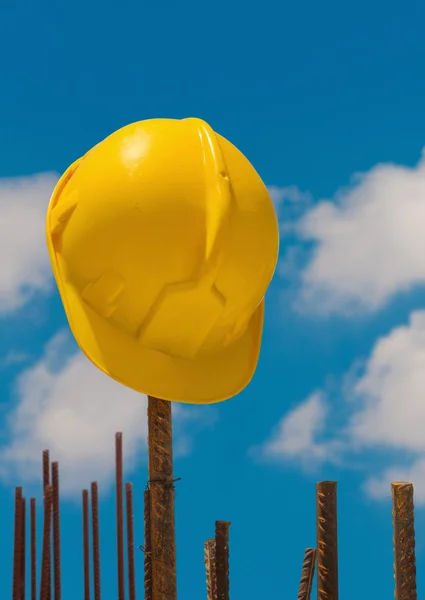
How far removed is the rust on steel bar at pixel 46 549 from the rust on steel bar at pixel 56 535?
65 millimetres

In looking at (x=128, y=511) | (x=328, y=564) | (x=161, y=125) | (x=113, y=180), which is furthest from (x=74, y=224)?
(x=128, y=511)

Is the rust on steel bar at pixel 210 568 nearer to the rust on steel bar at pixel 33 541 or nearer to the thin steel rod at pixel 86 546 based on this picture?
the thin steel rod at pixel 86 546

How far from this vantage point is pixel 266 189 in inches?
267

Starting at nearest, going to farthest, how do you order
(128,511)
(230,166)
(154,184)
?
(154,184) < (230,166) < (128,511)

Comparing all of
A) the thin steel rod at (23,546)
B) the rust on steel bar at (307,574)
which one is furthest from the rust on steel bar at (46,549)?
the rust on steel bar at (307,574)

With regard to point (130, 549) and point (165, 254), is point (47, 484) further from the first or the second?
point (165, 254)

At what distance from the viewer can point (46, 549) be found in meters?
10.9

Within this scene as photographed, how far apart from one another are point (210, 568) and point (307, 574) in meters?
1.26

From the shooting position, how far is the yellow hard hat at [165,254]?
6145 mm

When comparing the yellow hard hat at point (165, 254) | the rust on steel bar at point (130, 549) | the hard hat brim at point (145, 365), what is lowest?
the rust on steel bar at point (130, 549)

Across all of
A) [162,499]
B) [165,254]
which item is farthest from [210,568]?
[165,254]

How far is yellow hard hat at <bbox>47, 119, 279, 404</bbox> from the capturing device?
6145 millimetres

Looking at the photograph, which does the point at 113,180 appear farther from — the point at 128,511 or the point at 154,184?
the point at 128,511

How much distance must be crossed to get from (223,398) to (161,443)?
0.60 m
